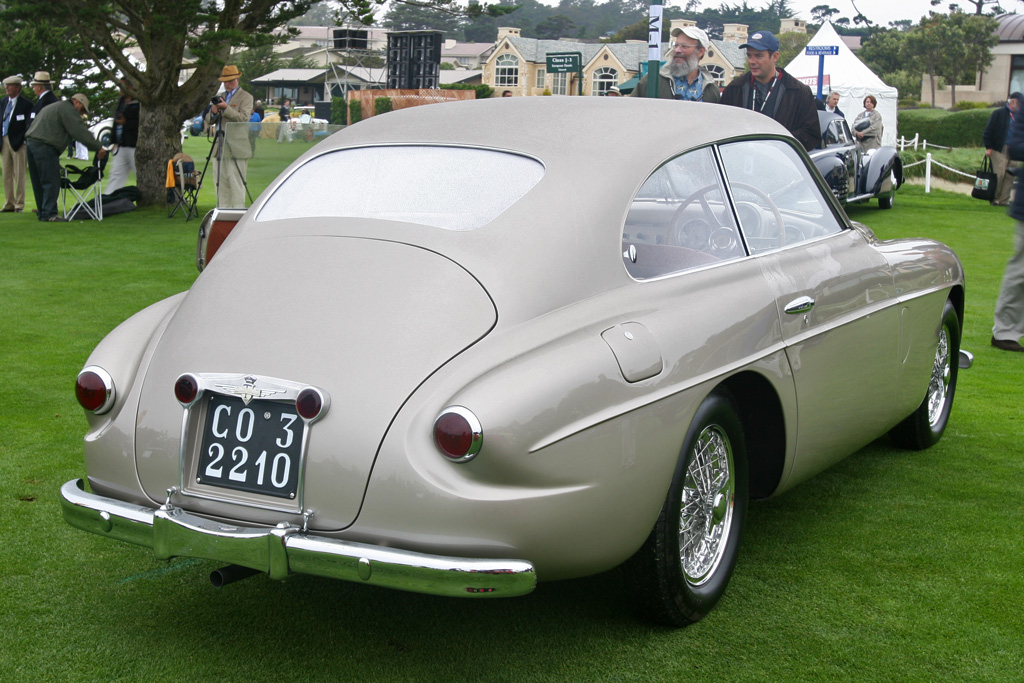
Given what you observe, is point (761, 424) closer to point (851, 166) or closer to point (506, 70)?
point (851, 166)

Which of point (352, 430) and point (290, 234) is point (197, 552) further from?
point (290, 234)

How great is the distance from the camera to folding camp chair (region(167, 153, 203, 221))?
16562 mm

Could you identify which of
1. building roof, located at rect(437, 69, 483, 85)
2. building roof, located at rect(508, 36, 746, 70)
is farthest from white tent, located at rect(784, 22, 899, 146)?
building roof, located at rect(437, 69, 483, 85)

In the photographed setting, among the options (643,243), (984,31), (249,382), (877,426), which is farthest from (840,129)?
(984,31)

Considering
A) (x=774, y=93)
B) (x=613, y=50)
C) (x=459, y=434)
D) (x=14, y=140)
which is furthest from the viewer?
(x=613, y=50)

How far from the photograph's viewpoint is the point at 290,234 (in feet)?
11.3

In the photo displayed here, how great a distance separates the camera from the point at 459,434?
2.69 metres

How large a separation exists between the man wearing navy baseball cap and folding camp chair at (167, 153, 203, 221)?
35.0ft

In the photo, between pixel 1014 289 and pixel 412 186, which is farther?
pixel 1014 289

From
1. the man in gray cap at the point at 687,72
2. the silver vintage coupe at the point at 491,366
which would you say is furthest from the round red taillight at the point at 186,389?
the man in gray cap at the point at 687,72

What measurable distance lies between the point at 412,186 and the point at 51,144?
43.5 feet

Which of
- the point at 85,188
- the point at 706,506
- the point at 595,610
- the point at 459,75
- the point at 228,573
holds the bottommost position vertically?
the point at 595,610

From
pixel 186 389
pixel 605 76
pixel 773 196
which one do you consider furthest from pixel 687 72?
pixel 605 76

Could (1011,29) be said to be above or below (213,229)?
above
